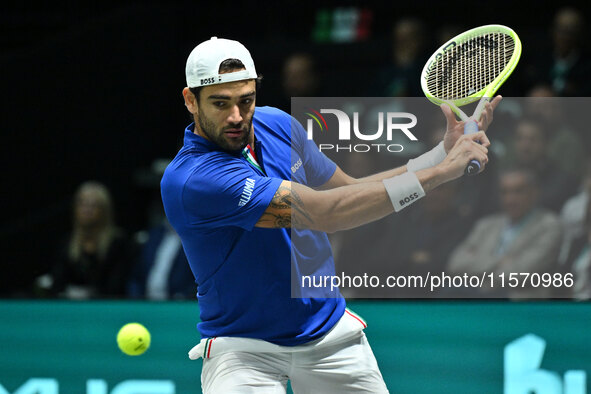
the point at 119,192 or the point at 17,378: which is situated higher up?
the point at 119,192

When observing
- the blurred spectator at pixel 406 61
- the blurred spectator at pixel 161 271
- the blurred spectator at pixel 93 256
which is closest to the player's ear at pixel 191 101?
the blurred spectator at pixel 161 271

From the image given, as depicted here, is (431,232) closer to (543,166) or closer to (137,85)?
(543,166)

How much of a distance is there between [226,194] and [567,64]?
3.63 meters

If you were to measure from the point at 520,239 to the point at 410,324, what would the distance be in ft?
2.71

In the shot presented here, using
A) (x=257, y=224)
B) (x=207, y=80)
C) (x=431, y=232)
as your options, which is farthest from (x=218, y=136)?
(x=431, y=232)

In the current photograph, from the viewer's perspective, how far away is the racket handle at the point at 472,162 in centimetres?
358

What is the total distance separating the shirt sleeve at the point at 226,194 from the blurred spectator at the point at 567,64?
3.32 metres

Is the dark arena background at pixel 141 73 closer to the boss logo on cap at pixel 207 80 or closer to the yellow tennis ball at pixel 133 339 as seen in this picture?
the yellow tennis ball at pixel 133 339

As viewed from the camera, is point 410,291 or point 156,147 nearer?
point 410,291

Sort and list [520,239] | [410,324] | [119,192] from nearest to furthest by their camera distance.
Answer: [520,239] → [410,324] → [119,192]

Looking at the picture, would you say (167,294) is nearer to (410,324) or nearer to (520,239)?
(410,324)

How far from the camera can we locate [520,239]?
488cm

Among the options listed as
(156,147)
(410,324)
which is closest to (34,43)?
(156,147)

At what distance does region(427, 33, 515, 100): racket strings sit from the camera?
4.08 m
